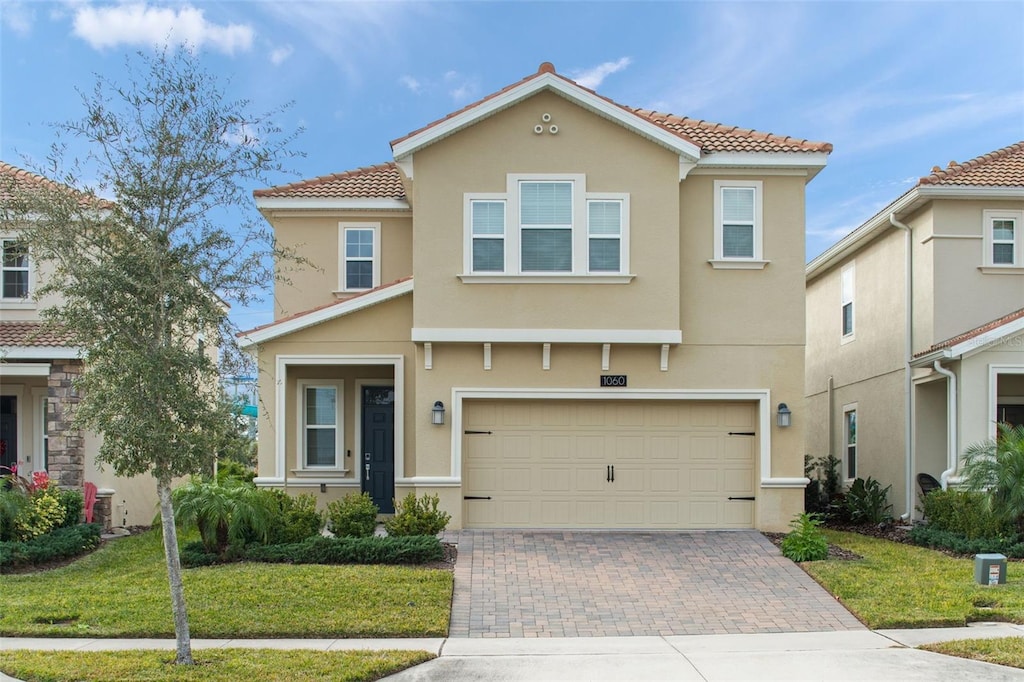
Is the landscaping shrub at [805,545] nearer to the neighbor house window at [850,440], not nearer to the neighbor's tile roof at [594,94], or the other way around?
the neighbor's tile roof at [594,94]

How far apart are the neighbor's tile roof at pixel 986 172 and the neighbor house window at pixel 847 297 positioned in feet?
13.9

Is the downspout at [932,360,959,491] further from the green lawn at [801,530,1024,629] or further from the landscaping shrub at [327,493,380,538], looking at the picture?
the landscaping shrub at [327,493,380,538]

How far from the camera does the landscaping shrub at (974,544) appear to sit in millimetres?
13805

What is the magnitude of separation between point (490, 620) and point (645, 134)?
27.3ft

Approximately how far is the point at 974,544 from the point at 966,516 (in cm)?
74

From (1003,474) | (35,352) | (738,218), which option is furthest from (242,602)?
(1003,474)

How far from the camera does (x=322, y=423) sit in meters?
17.7

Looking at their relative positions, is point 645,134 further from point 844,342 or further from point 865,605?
point 844,342

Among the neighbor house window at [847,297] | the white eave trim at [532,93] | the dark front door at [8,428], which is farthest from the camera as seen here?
the neighbor house window at [847,297]

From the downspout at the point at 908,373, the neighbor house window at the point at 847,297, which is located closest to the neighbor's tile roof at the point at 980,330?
the downspout at the point at 908,373

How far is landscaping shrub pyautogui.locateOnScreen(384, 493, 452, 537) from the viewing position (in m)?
13.7

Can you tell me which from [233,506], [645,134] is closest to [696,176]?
[645,134]

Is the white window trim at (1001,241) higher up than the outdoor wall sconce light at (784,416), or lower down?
higher up

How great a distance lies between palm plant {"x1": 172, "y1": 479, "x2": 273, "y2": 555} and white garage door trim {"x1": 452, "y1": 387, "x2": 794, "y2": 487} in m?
3.65
